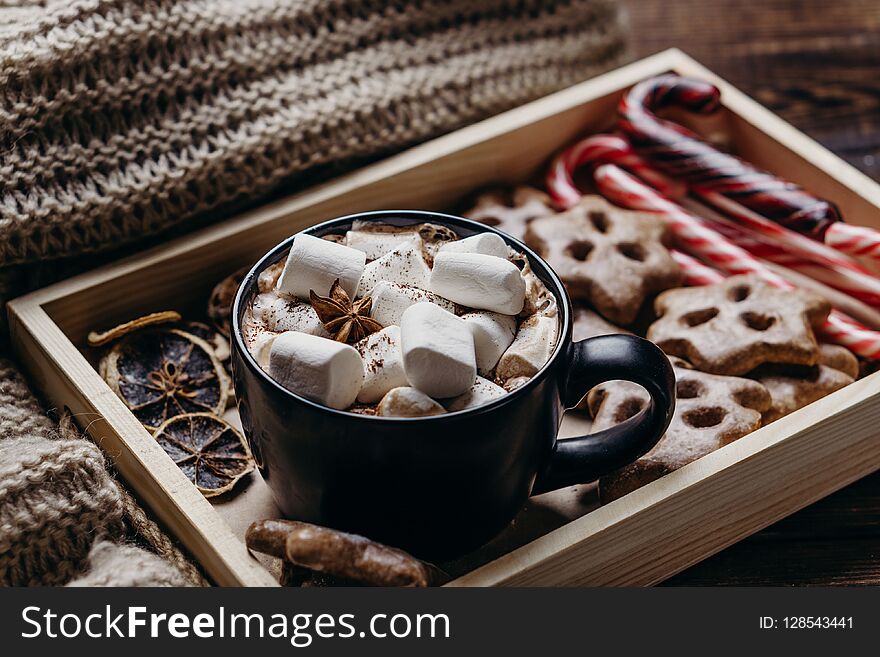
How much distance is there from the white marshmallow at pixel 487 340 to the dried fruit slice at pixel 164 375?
374 millimetres

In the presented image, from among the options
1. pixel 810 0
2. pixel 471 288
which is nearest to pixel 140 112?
pixel 471 288

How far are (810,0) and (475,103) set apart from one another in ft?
3.26

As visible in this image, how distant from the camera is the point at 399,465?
850 mm

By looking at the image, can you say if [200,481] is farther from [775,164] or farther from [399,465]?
[775,164]

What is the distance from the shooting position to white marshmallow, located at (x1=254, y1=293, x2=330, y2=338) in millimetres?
900

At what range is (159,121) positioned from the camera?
4.10 ft

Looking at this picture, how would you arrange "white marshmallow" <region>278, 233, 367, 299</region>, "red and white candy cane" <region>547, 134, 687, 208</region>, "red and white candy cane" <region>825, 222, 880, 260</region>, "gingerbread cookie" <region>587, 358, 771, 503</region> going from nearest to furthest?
1. "white marshmallow" <region>278, 233, 367, 299</region>
2. "gingerbread cookie" <region>587, 358, 771, 503</region>
3. "red and white candy cane" <region>825, 222, 880, 260</region>
4. "red and white candy cane" <region>547, 134, 687, 208</region>

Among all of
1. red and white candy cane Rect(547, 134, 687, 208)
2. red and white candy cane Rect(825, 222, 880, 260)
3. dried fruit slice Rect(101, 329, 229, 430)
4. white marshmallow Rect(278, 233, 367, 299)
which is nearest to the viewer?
white marshmallow Rect(278, 233, 367, 299)

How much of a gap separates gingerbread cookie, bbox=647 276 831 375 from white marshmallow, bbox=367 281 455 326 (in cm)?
36

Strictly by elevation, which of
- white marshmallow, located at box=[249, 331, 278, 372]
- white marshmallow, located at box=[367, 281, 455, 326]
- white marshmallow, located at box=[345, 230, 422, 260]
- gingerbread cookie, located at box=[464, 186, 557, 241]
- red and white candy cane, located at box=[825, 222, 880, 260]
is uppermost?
white marshmallow, located at box=[345, 230, 422, 260]

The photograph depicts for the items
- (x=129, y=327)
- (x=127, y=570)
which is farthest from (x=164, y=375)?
(x=127, y=570)

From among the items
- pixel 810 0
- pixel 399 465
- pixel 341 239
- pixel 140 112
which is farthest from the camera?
pixel 810 0

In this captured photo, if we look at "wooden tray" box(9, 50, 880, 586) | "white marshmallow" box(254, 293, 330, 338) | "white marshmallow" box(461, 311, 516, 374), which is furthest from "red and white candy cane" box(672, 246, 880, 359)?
"white marshmallow" box(254, 293, 330, 338)

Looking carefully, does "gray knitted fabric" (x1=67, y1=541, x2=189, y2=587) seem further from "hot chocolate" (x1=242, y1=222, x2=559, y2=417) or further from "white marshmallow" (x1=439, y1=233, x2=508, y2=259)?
"white marshmallow" (x1=439, y1=233, x2=508, y2=259)
